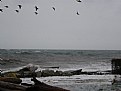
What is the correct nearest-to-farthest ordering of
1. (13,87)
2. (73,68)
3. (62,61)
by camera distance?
(13,87), (73,68), (62,61)

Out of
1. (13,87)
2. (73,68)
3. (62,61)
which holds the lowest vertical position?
(13,87)

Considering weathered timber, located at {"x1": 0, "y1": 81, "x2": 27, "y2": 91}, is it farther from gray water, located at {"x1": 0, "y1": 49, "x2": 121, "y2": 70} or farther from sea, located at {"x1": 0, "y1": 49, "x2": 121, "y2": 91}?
gray water, located at {"x1": 0, "y1": 49, "x2": 121, "y2": 70}

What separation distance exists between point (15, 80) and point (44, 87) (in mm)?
4022

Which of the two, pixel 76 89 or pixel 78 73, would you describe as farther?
pixel 78 73

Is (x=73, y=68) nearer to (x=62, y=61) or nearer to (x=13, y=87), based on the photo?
(x=62, y=61)

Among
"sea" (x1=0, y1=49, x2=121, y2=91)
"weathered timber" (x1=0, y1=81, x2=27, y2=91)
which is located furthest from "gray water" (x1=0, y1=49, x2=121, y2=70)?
"weathered timber" (x1=0, y1=81, x2=27, y2=91)

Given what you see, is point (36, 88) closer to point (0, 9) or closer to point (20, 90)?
point (20, 90)

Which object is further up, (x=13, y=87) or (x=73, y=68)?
(x=73, y=68)

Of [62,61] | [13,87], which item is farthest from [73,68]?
[13,87]

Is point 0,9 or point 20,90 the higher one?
point 0,9

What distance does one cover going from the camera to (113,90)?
21641mm

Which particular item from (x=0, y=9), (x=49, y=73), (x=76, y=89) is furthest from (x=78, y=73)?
(x=0, y=9)

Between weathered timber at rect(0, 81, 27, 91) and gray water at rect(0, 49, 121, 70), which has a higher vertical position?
gray water at rect(0, 49, 121, 70)

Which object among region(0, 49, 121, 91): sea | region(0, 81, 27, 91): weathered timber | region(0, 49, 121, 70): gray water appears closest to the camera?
region(0, 81, 27, 91): weathered timber
